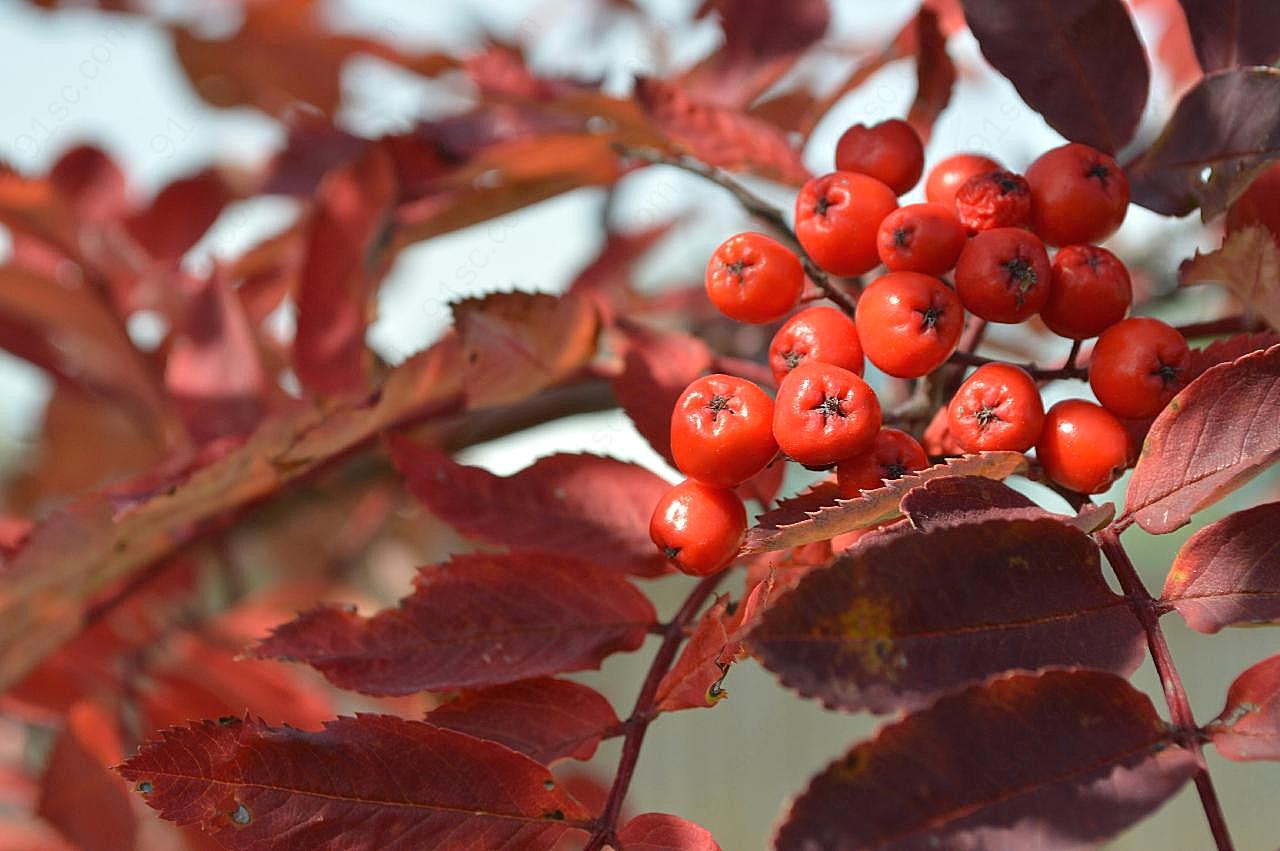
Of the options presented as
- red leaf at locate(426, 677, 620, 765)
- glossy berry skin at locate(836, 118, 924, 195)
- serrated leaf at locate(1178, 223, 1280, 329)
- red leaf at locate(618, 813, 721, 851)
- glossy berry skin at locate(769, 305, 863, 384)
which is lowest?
red leaf at locate(618, 813, 721, 851)

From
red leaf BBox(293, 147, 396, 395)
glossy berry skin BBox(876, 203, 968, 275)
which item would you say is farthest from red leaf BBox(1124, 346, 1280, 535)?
red leaf BBox(293, 147, 396, 395)

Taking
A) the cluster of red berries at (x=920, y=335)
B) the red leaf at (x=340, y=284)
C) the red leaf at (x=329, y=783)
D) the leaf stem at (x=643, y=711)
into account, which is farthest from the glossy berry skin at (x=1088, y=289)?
the red leaf at (x=340, y=284)

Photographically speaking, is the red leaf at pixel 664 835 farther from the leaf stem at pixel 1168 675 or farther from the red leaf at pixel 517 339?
the red leaf at pixel 517 339

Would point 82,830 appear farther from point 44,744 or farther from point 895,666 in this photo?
point 895,666

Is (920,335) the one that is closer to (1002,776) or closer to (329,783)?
(1002,776)

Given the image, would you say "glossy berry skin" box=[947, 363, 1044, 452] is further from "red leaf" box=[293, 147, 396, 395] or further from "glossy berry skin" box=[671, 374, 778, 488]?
"red leaf" box=[293, 147, 396, 395]

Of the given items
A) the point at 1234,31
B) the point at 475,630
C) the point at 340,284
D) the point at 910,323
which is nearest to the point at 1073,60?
the point at 1234,31
